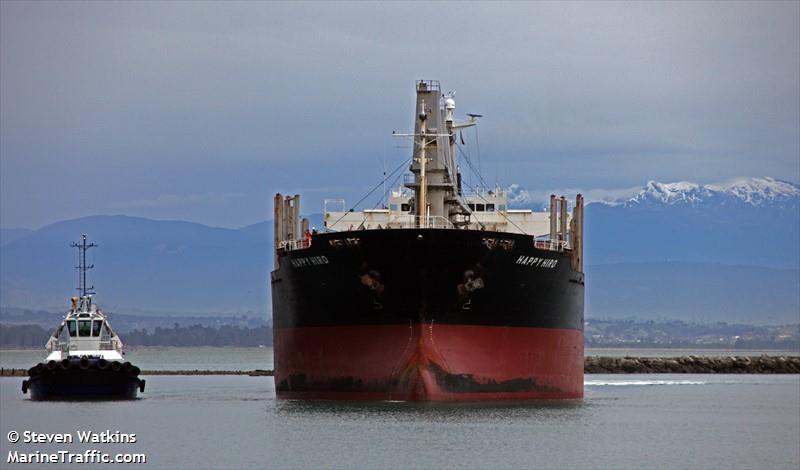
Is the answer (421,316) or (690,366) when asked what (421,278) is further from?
(690,366)

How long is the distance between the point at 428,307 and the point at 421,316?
27 cm

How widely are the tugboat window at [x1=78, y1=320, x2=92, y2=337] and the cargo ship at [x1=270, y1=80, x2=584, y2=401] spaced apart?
5.07m

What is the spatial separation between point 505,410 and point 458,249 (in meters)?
3.86

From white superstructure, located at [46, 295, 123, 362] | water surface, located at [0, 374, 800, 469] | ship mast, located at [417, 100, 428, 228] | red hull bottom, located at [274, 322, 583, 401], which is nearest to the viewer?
water surface, located at [0, 374, 800, 469]

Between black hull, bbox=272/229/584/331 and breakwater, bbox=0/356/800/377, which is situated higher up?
black hull, bbox=272/229/584/331

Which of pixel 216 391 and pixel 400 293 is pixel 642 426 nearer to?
pixel 400 293

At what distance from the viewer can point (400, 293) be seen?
36750 mm

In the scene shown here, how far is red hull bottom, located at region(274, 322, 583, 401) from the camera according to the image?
36469 millimetres

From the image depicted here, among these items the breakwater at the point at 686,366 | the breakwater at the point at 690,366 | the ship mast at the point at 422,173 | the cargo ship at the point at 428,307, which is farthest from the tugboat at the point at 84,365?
the breakwater at the point at 690,366

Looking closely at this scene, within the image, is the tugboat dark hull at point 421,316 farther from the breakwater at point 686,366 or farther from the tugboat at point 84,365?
the breakwater at point 686,366

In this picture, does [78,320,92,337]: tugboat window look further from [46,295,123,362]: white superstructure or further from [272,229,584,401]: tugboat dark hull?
[272,229,584,401]: tugboat dark hull

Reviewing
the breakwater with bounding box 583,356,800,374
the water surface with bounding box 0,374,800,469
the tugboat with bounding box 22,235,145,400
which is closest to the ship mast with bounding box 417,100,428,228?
the water surface with bounding box 0,374,800,469

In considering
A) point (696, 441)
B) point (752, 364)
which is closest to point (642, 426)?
point (696, 441)

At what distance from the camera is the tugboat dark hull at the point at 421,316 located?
120 feet
